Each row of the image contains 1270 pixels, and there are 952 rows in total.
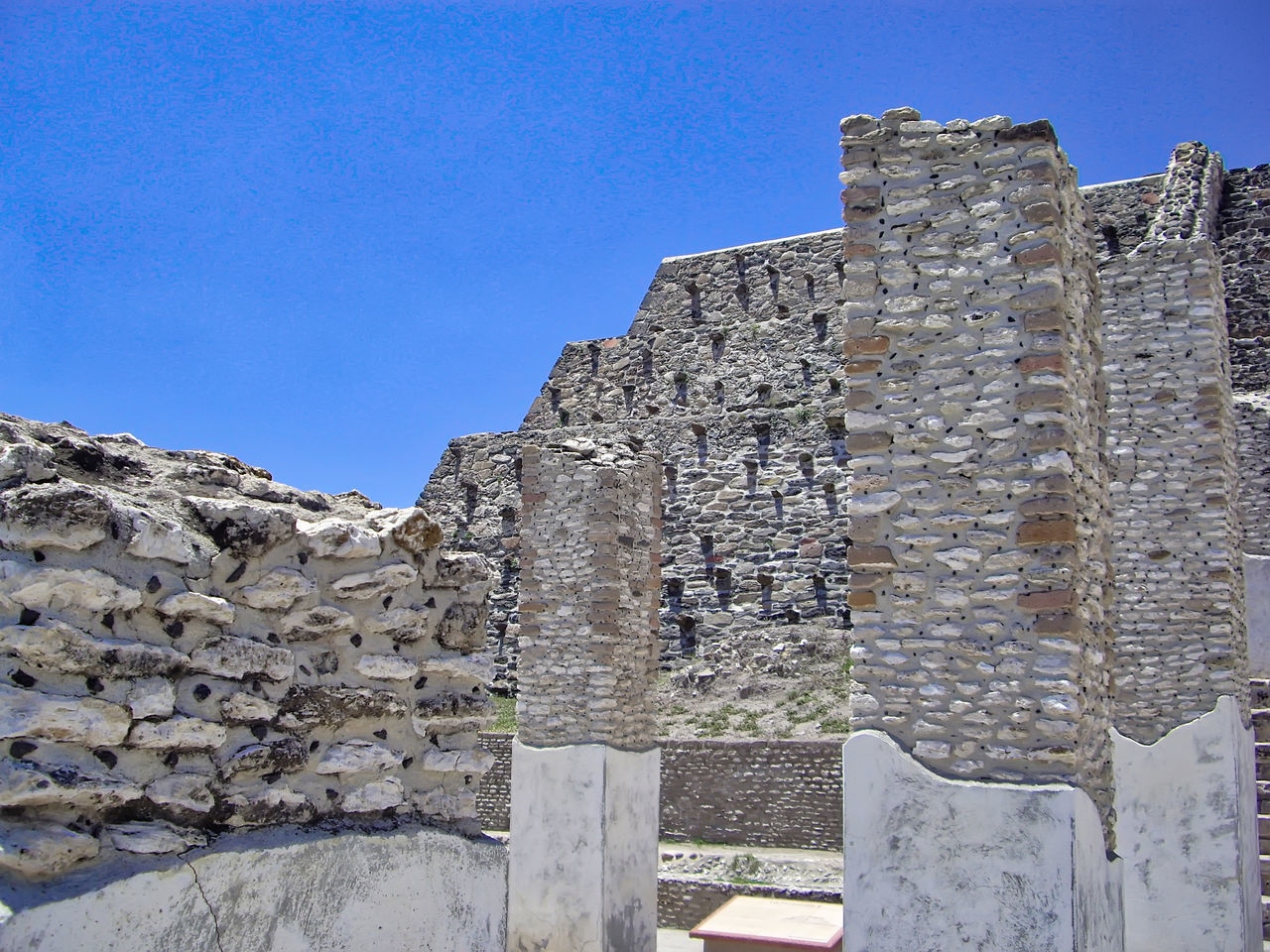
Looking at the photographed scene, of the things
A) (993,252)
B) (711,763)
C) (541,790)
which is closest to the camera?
(993,252)

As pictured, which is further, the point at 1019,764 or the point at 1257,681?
the point at 1257,681

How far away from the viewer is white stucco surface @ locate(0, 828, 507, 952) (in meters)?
2.34

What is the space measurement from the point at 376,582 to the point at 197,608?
611mm

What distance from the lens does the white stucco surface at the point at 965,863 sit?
181 inches

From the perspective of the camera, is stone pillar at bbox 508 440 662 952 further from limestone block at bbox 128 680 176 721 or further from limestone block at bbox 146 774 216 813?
limestone block at bbox 128 680 176 721

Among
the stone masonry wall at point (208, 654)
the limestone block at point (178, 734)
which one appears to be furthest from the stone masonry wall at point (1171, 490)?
the limestone block at point (178, 734)

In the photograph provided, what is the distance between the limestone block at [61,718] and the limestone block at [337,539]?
28.3 inches

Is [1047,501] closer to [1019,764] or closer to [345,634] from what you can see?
[1019,764]

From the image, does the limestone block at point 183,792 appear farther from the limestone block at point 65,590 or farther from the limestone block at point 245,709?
the limestone block at point 65,590

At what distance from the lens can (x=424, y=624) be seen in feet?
11.4

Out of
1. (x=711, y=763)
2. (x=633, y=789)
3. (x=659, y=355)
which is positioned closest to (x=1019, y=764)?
(x=633, y=789)

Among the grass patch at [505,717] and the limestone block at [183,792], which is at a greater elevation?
the limestone block at [183,792]

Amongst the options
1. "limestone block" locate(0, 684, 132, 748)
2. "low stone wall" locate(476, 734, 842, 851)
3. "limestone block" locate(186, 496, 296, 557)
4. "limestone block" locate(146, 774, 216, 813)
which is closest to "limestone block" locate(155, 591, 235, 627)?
"limestone block" locate(186, 496, 296, 557)

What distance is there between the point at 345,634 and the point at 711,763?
10.6 m
